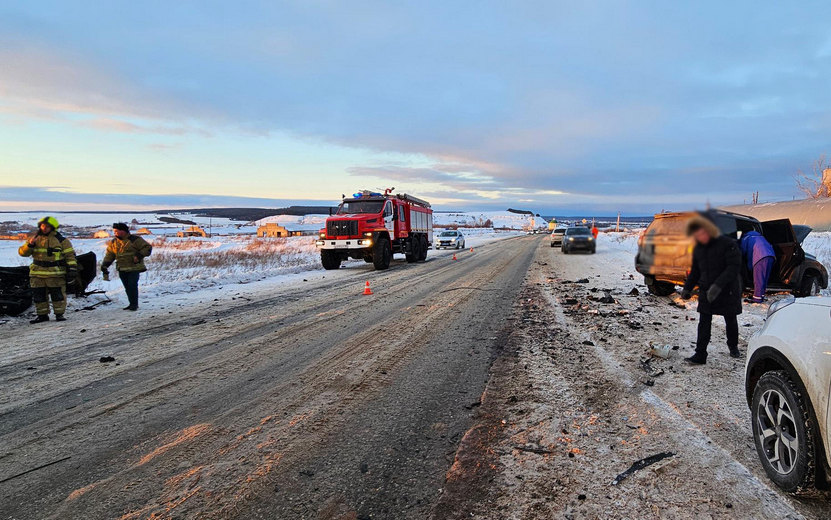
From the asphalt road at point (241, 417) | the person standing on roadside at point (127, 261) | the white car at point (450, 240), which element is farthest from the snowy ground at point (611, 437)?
the white car at point (450, 240)

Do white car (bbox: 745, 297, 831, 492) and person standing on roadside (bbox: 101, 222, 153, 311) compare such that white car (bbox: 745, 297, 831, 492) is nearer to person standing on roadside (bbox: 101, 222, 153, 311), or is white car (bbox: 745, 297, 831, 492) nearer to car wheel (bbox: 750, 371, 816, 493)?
car wheel (bbox: 750, 371, 816, 493)

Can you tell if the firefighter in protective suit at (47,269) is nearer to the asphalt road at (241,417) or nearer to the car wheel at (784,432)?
the asphalt road at (241,417)

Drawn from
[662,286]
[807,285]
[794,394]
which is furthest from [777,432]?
[807,285]

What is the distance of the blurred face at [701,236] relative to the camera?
2.02 feet

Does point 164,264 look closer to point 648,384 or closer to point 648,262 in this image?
point 648,384

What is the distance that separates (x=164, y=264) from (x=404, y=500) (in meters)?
19.1

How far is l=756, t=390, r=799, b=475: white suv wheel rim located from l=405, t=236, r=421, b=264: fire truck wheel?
17241 mm

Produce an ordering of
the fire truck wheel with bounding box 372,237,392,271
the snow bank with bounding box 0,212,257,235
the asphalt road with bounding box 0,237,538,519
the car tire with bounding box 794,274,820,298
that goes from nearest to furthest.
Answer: the asphalt road with bounding box 0,237,538,519
the car tire with bounding box 794,274,820,298
the fire truck wheel with bounding box 372,237,392,271
the snow bank with bounding box 0,212,257,235

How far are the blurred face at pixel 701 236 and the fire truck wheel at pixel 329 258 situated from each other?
17.2 m

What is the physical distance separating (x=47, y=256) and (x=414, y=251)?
14.2 meters

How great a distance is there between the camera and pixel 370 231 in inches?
664

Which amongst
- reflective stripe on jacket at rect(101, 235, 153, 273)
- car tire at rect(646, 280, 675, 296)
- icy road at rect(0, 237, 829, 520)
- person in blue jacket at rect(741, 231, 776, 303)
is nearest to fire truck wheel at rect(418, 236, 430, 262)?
reflective stripe on jacket at rect(101, 235, 153, 273)

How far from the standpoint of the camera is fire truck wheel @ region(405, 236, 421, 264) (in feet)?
66.5

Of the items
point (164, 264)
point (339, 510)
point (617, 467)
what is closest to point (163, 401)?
point (339, 510)
